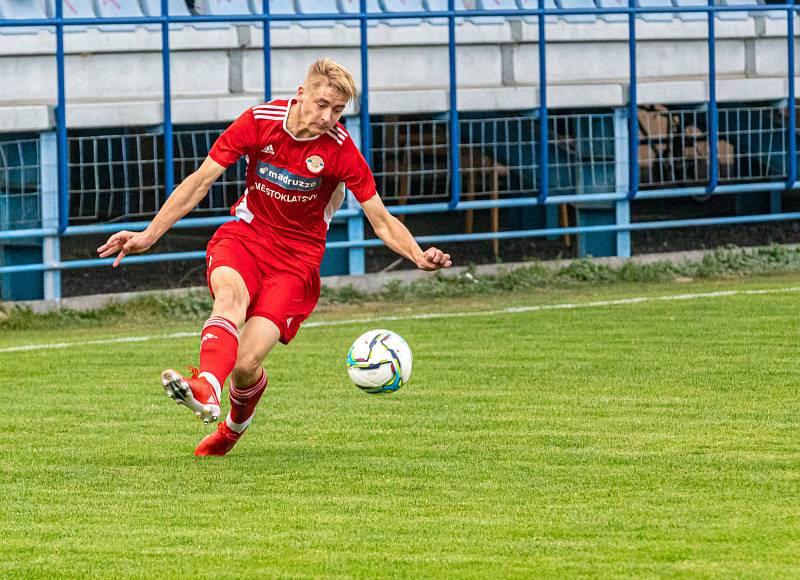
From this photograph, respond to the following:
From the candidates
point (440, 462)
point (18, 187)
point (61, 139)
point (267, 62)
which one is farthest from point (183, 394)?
point (267, 62)

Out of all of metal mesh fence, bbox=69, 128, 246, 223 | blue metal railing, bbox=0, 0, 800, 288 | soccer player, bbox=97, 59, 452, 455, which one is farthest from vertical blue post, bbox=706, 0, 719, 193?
soccer player, bbox=97, 59, 452, 455

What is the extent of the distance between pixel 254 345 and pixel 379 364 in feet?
1.74

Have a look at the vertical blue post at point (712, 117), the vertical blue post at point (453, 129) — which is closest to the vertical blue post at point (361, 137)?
the vertical blue post at point (453, 129)

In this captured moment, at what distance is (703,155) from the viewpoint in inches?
608

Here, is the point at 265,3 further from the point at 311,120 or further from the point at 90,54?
the point at 311,120

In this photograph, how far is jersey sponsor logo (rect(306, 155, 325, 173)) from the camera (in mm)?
6898

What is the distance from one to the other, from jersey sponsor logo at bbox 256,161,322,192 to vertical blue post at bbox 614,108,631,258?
315 inches

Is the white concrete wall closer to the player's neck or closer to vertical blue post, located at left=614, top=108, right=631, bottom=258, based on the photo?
vertical blue post, located at left=614, top=108, right=631, bottom=258

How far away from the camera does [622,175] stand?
588 inches

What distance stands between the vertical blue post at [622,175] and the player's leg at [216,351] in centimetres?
828

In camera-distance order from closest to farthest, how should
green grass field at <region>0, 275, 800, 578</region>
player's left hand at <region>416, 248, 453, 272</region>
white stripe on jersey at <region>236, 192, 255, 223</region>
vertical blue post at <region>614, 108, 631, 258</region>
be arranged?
green grass field at <region>0, 275, 800, 578</region>
player's left hand at <region>416, 248, 453, 272</region>
white stripe on jersey at <region>236, 192, 255, 223</region>
vertical blue post at <region>614, 108, 631, 258</region>

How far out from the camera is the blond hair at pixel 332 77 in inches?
261

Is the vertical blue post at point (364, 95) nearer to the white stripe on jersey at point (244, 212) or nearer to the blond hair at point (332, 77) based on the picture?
the white stripe on jersey at point (244, 212)

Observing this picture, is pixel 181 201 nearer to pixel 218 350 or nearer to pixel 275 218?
pixel 275 218
